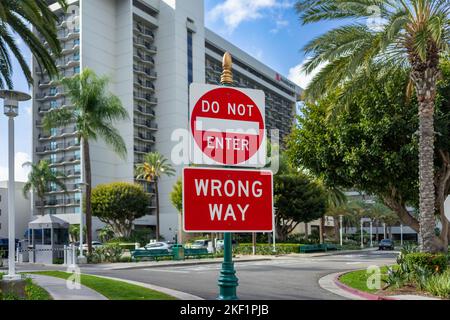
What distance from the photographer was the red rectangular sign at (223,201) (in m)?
3.16

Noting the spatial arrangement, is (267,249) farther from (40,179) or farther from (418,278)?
(40,179)

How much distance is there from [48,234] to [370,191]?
1961 cm

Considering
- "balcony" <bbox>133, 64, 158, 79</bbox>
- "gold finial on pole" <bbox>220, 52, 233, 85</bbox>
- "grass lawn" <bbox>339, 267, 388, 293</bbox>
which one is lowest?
"grass lawn" <bbox>339, 267, 388, 293</bbox>

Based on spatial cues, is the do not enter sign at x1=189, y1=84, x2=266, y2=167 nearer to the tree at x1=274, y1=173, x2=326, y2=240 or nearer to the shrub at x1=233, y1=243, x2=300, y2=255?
the shrub at x1=233, y1=243, x2=300, y2=255

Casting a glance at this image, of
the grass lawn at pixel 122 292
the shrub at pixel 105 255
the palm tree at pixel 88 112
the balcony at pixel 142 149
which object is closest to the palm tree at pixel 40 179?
the balcony at pixel 142 149

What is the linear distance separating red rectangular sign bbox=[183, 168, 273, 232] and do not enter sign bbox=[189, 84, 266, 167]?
11 centimetres

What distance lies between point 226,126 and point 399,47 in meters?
16.7

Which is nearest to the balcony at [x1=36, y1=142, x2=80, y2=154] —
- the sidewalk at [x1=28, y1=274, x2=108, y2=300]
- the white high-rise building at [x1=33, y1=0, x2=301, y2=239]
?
the white high-rise building at [x1=33, y1=0, x2=301, y2=239]

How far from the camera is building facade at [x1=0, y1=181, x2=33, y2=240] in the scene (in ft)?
278

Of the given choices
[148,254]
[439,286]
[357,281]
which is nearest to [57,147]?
[148,254]

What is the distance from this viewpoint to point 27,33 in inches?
631

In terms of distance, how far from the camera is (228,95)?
330cm
